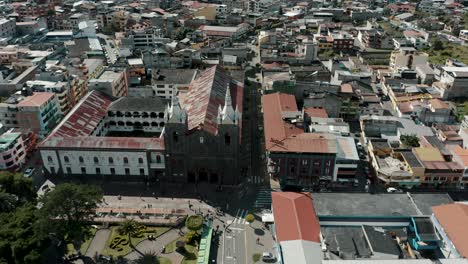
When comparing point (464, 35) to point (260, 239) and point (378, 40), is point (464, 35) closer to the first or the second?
point (378, 40)

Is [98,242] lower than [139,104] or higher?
lower

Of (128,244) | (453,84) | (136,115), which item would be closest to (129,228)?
(128,244)

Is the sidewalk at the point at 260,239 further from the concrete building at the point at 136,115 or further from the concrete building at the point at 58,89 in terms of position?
the concrete building at the point at 58,89

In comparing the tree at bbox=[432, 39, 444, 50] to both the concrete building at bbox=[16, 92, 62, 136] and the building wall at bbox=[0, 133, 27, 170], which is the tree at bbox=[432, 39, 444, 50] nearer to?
the concrete building at bbox=[16, 92, 62, 136]

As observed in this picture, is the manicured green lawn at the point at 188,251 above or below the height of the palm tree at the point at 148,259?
above

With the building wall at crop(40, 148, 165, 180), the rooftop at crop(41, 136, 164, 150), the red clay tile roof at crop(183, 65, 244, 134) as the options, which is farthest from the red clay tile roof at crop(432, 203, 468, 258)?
the rooftop at crop(41, 136, 164, 150)

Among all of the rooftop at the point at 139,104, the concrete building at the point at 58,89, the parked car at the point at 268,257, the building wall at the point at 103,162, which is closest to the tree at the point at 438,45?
the rooftop at the point at 139,104
